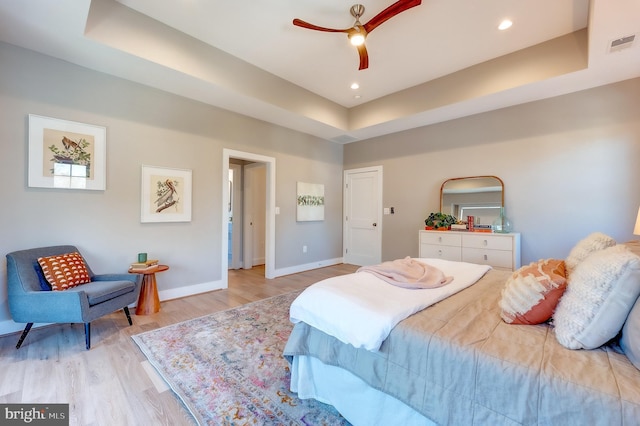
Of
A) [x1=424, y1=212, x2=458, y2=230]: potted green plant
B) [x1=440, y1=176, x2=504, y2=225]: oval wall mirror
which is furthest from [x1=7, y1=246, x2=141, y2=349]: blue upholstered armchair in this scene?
[x1=440, y1=176, x2=504, y2=225]: oval wall mirror

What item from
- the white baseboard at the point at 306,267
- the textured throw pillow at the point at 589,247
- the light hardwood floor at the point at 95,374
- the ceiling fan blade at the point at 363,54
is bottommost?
the light hardwood floor at the point at 95,374

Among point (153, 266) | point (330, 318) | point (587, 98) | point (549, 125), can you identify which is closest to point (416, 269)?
point (330, 318)

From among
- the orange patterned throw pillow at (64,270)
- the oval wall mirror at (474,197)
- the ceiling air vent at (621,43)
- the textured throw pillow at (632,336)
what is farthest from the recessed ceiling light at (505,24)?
the orange patterned throw pillow at (64,270)

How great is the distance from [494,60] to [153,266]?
15.9ft

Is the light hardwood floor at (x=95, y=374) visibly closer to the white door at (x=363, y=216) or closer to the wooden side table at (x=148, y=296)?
the wooden side table at (x=148, y=296)

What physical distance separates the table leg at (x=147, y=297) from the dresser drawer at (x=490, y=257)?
405 cm

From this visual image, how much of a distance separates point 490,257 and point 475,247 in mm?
216

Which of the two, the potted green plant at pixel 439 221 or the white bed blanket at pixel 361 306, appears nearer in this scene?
the white bed blanket at pixel 361 306

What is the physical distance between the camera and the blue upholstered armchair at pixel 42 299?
7.30 ft

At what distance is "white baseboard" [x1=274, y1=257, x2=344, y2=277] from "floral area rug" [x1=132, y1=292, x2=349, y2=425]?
1.72 m

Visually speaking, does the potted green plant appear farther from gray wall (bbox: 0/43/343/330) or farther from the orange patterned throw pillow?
the orange patterned throw pillow

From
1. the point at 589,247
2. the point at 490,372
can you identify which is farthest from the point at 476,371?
the point at 589,247

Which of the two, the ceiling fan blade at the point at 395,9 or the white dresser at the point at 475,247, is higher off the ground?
the ceiling fan blade at the point at 395,9

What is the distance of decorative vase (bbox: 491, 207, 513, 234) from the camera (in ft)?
12.6
